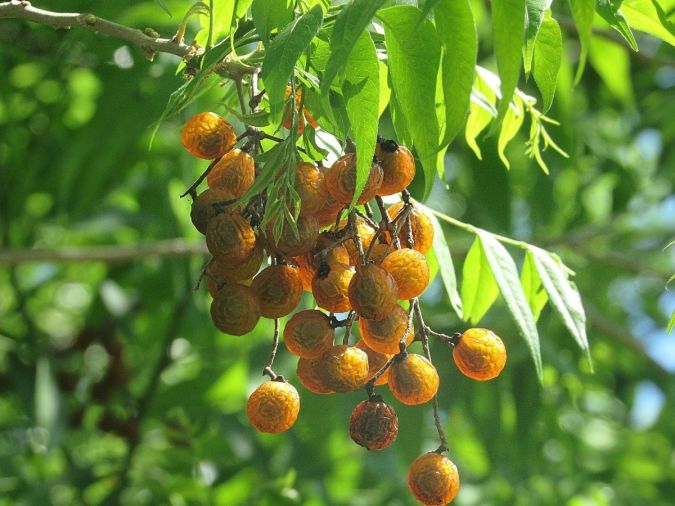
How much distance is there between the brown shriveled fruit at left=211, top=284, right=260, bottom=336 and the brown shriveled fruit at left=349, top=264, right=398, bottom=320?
0.14 metres

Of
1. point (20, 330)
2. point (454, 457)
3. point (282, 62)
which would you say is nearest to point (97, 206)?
point (20, 330)

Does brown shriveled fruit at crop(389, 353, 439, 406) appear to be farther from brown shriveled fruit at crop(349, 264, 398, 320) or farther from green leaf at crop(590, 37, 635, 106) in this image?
green leaf at crop(590, 37, 635, 106)

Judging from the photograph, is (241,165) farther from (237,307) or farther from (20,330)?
(20,330)

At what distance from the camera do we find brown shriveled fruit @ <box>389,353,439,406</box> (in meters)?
1.31

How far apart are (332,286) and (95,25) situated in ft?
1.56

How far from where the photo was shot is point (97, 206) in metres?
3.32

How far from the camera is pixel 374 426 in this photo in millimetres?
1334

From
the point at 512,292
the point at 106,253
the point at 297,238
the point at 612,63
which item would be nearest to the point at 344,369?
the point at 297,238

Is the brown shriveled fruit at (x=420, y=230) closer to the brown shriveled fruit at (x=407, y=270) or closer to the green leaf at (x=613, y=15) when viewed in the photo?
the brown shriveled fruit at (x=407, y=270)

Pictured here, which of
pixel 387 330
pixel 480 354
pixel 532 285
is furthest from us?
pixel 532 285

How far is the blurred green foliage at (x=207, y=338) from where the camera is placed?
2.93 m

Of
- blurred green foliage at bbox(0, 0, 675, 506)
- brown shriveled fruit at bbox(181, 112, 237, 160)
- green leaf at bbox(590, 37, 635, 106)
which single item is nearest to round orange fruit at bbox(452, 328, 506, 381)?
brown shriveled fruit at bbox(181, 112, 237, 160)

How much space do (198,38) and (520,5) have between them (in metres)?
0.57

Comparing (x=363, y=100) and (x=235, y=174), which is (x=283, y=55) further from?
(x=235, y=174)
